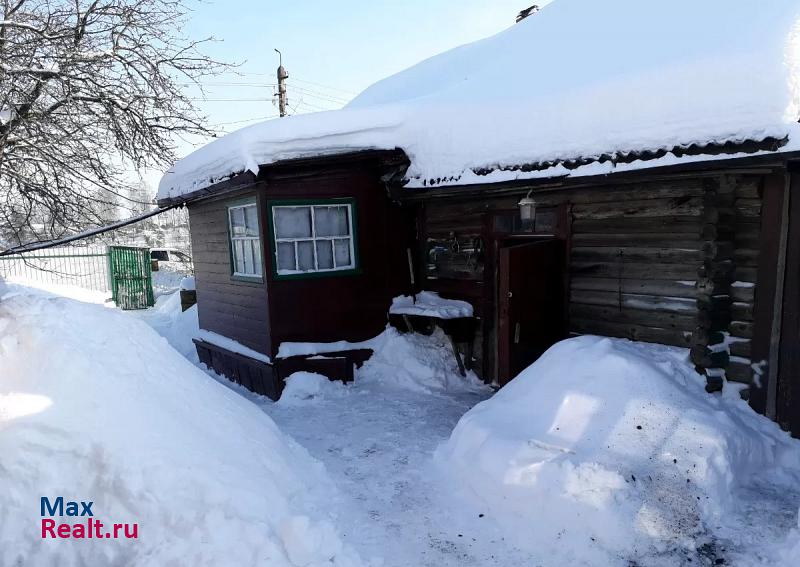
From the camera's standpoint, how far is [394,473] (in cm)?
464

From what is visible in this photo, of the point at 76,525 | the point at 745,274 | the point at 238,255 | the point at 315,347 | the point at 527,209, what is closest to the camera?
the point at 76,525

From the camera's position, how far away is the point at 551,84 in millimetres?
5922

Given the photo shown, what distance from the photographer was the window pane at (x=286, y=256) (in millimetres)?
7098

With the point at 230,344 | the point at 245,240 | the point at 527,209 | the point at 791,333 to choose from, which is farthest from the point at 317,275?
the point at 791,333

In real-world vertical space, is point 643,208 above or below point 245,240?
above

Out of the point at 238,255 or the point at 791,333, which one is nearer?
the point at 791,333

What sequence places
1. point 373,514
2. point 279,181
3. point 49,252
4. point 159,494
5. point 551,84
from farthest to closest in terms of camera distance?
point 49,252 → point 279,181 → point 551,84 → point 373,514 → point 159,494

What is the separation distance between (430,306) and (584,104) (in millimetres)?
3454

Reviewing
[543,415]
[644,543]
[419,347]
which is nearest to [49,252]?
[419,347]

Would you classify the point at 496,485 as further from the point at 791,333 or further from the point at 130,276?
the point at 130,276

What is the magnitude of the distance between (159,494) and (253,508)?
2.05ft

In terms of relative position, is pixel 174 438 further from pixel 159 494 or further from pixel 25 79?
pixel 25 79

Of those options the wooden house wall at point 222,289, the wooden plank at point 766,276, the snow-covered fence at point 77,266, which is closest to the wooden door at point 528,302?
the wooden plank at point 766,276

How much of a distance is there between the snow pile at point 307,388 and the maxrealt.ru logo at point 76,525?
3634 mm
